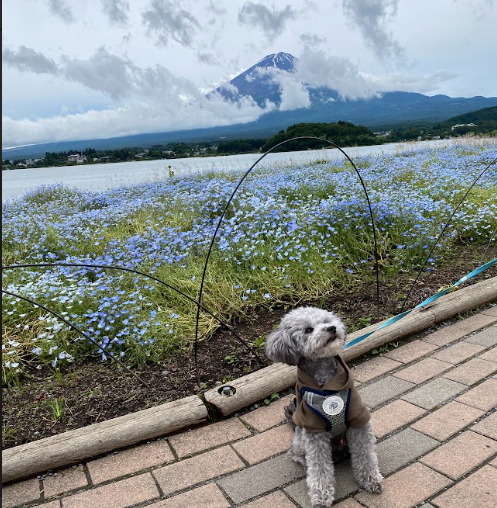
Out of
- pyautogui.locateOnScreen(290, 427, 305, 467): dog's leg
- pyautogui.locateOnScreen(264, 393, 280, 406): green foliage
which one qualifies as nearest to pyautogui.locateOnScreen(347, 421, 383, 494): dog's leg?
pyautogui.locateOnScreen(290, 427, 305, 467): dog's leg

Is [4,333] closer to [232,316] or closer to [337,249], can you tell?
[232,316]

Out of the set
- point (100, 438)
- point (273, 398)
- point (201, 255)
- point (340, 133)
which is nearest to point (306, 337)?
point (273, 398)

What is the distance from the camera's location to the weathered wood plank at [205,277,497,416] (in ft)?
8.28

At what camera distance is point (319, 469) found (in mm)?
1881

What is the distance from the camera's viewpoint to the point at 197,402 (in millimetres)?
2457

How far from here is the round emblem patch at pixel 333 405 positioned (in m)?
1.89

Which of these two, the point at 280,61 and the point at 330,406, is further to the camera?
the point at 280,61

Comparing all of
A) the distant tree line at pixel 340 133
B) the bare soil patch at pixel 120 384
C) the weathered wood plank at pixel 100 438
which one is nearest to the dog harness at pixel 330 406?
the weathered wood plank at pixel 100 438

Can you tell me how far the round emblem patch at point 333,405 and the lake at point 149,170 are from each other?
758 centimetres

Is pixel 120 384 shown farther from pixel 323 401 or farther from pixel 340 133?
pixel 340 133

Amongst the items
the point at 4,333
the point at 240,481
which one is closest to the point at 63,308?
the point at 4,333

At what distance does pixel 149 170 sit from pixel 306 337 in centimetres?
1016

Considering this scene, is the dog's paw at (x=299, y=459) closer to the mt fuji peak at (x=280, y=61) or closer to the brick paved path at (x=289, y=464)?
the brick paved path at (x=289, y=464)

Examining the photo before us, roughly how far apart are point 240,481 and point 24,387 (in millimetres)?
1644
